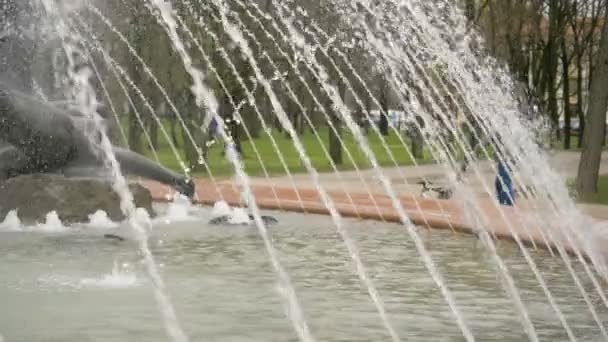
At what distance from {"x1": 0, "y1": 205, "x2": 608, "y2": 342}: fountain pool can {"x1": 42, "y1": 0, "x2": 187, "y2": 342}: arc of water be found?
0.09 m

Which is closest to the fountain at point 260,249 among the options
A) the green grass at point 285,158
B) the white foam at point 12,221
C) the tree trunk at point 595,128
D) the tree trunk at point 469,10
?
the white foam at point 12,221

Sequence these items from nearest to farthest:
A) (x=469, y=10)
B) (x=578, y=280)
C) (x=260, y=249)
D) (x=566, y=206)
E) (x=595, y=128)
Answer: (x=578, y=280), (x=260, y=249), (x=566, y=206), (x=595, y=128), (x=469, y=10)

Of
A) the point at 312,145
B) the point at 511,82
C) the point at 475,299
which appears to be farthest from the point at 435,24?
the point at 312,145

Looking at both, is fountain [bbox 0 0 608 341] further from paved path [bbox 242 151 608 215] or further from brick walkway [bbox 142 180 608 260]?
paved path [bbox 242 151 608 215]

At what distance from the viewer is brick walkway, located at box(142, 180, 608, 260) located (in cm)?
1337

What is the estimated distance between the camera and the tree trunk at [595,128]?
21312mm

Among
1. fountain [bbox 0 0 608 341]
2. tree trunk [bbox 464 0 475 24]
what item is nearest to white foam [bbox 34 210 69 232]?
fountain [bbox 0 0 608 341]

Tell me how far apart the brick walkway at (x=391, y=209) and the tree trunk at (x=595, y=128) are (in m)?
3.66

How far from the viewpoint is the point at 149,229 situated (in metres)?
14.5

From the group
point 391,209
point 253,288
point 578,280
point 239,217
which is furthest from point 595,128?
point 253,288

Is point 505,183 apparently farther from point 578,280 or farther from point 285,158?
point 285,158

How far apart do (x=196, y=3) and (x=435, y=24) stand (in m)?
8.89

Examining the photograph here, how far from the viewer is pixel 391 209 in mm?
16828

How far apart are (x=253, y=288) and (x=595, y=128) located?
541 inches
